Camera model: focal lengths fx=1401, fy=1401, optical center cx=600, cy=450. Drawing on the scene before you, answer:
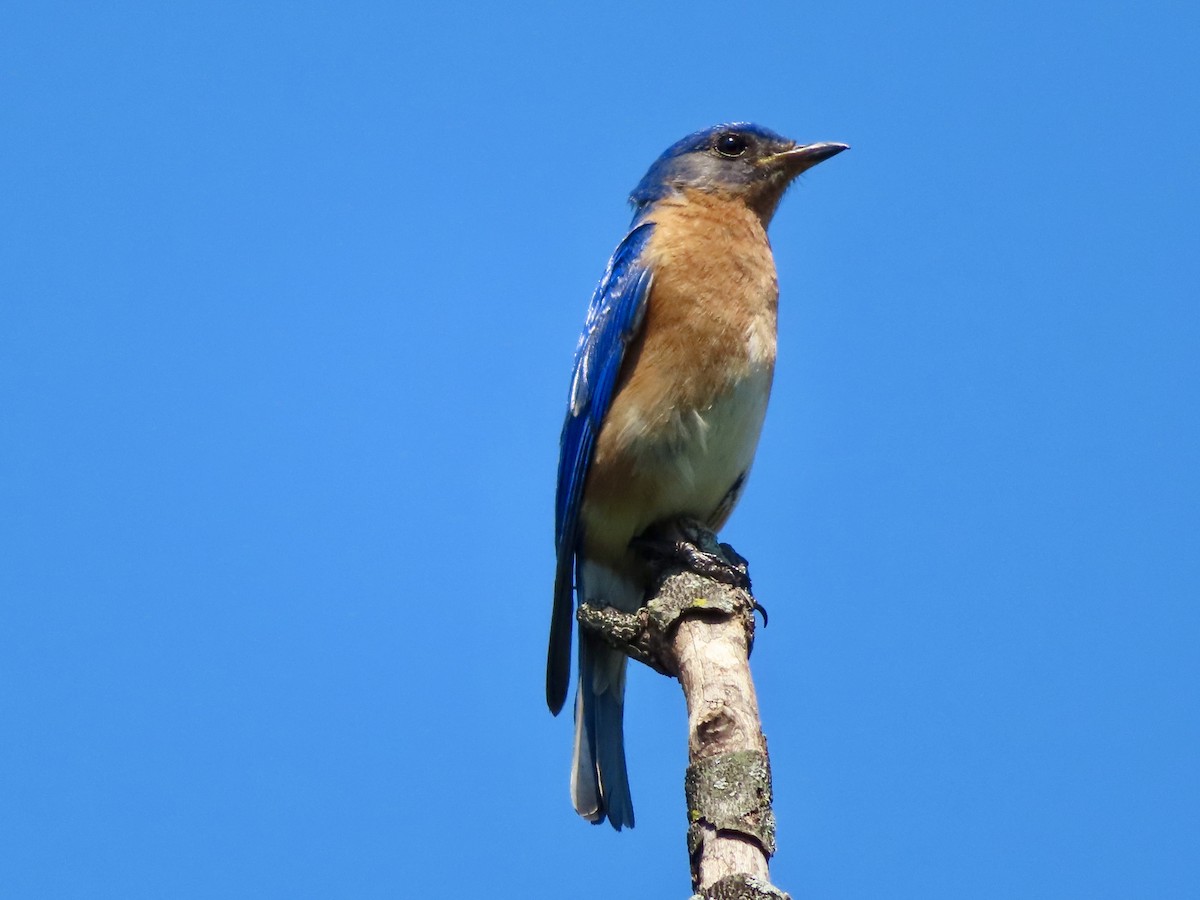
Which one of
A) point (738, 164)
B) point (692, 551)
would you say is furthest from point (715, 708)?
point (738, 164)

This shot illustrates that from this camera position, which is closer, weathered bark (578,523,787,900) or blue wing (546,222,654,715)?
weathered bark (578,523,787,900)

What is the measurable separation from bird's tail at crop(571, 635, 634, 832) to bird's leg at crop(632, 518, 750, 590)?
542 mm

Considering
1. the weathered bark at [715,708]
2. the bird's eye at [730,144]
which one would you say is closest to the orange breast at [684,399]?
the weathered bark at [715,708]

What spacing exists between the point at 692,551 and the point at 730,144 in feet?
8.76

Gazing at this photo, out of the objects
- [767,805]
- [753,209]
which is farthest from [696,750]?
[753,209]

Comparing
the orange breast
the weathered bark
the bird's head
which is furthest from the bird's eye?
the weathered bark

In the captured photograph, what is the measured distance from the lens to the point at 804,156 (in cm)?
794

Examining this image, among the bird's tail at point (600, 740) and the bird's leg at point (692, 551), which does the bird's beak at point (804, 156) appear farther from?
the bird's tail at point (600, 740)

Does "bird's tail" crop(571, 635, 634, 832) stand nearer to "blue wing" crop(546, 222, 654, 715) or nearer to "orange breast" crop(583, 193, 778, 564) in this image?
A: "blue wing" crop(546, 222, 654, 715)

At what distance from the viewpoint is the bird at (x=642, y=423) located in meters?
6.73

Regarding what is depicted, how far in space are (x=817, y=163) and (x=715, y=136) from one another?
610mm

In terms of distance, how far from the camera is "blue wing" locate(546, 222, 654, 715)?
6.94 metres

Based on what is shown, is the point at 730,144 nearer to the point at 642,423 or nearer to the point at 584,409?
the point at 584,409

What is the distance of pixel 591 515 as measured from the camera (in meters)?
7.00
